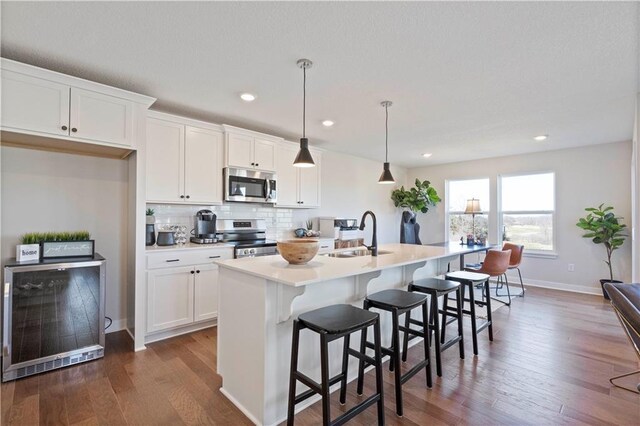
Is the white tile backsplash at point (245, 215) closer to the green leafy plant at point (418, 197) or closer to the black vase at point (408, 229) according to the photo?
the black vase at point (408, 229)

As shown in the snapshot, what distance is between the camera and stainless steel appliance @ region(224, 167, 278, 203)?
3699 millimetres

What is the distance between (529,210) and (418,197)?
77.7 inches

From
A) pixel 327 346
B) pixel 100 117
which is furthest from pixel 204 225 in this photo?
pixel 327 346

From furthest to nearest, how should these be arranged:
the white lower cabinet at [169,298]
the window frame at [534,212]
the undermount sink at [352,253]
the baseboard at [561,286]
→ 1. the window frame at [534,212]
2. the baseboard at [561,286]
3. the white lower cabinet at [169,298]
4. the undermount sink at [352,253]

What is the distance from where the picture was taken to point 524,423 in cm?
183

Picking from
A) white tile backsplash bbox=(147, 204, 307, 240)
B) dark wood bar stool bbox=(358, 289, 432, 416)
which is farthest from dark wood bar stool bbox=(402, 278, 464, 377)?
white tile backsplash bbox=(147, 204, 307, 240)

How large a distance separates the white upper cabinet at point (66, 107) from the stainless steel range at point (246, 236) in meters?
1.48

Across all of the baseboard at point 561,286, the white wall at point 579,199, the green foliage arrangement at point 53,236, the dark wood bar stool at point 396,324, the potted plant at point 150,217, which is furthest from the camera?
the baseboard at point 561,286

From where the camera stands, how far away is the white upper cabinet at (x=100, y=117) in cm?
249

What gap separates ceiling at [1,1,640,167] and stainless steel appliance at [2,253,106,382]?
1.63 meters

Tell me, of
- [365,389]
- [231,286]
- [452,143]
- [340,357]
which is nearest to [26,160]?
[231,286]

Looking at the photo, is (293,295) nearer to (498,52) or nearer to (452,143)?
(498,52)

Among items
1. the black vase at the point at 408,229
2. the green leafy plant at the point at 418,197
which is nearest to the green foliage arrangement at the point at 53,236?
the black vase at the point at 408,229

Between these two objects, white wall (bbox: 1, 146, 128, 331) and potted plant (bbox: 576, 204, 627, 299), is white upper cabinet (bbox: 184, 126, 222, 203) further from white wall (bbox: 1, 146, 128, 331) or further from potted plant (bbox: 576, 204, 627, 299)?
potted plant (bbox: 576, 204, 627, 299)
